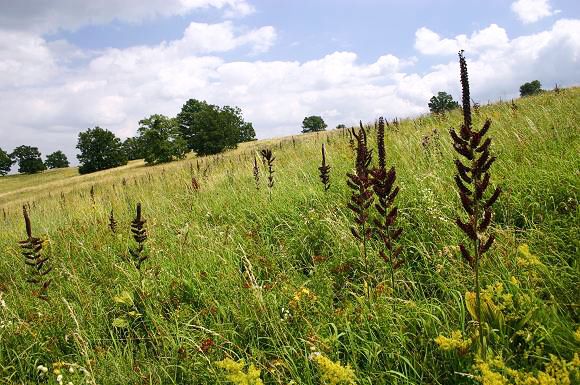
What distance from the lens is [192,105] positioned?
7000 centimetres

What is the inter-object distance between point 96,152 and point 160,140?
24.7 meters

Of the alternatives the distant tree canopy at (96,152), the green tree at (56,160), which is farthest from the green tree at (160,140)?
the green tree at (56,160)

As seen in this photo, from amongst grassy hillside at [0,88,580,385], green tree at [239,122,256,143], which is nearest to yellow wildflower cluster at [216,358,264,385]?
grassy hillside at [0,88,580,385]

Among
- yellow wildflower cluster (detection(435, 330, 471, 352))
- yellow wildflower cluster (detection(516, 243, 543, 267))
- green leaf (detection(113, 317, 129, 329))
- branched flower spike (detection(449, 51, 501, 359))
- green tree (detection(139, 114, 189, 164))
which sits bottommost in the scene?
green leaf (detection(113, 317, 129, 329))

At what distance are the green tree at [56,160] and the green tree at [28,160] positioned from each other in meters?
12.6

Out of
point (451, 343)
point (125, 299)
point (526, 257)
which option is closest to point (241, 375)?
point (451, 343)

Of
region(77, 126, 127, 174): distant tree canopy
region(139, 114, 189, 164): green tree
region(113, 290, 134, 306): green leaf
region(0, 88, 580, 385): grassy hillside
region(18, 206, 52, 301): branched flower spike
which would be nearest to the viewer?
region(0, 88, 580, 385): grassy hillside

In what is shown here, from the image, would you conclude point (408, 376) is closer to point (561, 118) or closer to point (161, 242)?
point (161, 242)

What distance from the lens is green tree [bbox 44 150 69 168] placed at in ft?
325

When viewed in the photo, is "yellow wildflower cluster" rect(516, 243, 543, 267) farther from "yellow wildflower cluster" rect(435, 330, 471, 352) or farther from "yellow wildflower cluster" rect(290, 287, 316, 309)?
"yellow wildflower cluster" rect(290, 287, 316, 309)

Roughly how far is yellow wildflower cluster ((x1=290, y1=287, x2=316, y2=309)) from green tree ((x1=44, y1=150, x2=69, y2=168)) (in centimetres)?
11688

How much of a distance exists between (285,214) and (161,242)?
184 cm

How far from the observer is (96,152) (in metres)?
66.8

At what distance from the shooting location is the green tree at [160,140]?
49781 mm
